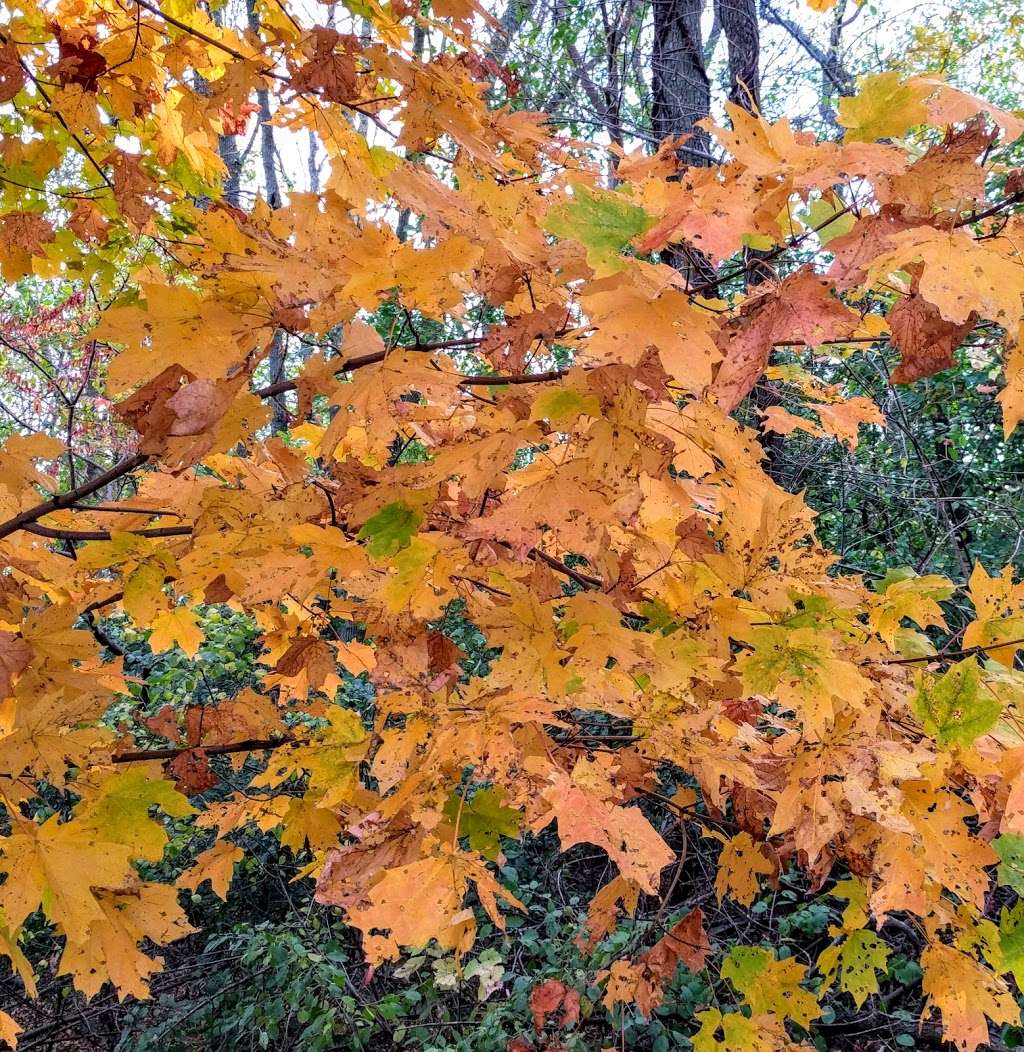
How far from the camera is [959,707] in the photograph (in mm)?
1153

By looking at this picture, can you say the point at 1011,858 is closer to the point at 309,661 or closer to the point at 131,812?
the point at 309,661

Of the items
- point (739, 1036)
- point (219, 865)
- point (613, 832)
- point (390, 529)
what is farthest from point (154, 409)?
point (739, 1036)

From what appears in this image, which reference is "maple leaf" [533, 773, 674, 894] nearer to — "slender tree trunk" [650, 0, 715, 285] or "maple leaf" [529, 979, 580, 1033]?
"maple leaf" [529, 979, 580, 1033]

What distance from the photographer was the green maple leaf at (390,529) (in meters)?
1.15

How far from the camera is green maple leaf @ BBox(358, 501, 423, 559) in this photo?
1154 millimetres

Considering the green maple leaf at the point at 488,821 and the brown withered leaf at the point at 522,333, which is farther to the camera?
the green maple leaf at the point at 488,821

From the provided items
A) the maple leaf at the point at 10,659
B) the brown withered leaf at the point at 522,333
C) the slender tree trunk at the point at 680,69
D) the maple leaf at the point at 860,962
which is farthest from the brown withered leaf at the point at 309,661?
the slender tree trunk at the point at 680,69

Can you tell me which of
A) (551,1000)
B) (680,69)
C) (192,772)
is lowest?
(551,1000)

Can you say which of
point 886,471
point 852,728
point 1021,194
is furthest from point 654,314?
point 886,471

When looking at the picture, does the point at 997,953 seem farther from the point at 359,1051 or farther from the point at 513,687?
the point at 359,1051

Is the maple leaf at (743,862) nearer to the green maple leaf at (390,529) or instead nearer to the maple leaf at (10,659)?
the green maple leaf at (390,529)

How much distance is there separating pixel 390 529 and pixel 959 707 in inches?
36.6

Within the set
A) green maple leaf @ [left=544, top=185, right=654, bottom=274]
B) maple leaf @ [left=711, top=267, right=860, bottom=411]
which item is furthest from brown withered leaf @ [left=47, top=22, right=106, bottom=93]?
maple leaf @ [left=711, top=267, right=860, bottom=411]

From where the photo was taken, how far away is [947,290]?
0.83m
